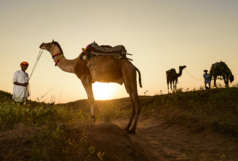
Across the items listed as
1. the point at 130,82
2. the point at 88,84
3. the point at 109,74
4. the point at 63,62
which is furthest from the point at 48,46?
the point at 130,82

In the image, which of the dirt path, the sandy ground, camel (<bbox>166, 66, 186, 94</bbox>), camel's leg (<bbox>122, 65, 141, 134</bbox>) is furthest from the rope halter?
camel (<bbox>166, 66, 186, 94</bbox>)

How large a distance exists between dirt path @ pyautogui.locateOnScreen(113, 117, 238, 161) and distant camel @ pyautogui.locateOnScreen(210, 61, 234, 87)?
386 inches

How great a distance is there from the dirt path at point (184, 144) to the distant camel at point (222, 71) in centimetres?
979

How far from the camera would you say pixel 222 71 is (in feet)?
49.7

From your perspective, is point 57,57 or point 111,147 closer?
point 111,147

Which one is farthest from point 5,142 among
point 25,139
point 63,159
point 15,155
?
point 63,159

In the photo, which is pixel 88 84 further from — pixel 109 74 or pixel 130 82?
pixel 130 82

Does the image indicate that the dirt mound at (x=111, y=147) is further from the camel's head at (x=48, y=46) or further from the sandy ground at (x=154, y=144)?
the camel's head at (x=48, y=46)

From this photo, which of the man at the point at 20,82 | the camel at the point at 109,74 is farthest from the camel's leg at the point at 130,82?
the man at the point at 20,82

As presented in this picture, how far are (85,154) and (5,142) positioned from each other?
134 centimetres

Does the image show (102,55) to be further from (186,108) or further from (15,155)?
Result: (186,108)

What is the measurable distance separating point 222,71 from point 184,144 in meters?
11.8

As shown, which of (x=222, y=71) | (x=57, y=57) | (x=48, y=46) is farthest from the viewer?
(x=222, y=71)

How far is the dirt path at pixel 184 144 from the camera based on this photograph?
4.86m
